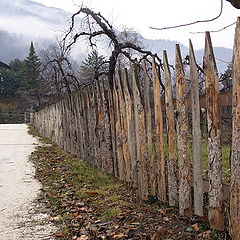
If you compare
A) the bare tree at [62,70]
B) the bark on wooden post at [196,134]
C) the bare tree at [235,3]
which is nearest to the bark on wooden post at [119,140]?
the bark on wooden post at [196,134]

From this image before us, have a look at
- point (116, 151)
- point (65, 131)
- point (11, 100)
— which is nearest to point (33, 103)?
point (11, 100)

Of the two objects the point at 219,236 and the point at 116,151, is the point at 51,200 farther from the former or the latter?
the point at 219,236

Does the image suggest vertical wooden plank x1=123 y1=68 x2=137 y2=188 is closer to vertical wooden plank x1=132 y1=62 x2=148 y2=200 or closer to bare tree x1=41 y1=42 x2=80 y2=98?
vertical wooden plank x1=132 y1=62 x2=148 y2=200

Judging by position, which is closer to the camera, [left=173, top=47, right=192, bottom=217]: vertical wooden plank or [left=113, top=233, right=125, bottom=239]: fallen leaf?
[left=113, top=233, right=125, bottom=239]: fallen leaf

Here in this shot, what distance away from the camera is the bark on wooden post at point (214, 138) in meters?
2.68

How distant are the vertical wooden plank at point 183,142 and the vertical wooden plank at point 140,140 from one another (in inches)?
32.4

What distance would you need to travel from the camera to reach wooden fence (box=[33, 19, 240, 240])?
8.81ft

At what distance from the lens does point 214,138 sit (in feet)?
8.92

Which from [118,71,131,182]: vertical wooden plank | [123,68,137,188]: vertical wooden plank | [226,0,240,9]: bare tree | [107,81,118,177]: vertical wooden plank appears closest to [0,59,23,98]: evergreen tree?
[107,81,118,177]: vertical wooden plank

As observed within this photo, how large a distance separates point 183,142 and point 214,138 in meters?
0.49

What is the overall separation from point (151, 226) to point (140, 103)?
61.7 inches

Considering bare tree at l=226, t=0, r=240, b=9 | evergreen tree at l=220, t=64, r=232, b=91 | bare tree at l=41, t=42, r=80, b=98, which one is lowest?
evergreen tree at l=220, t=64, r=232, b=91

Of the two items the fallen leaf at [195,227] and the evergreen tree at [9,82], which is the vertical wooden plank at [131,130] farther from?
the evergreen tree at [9,82]

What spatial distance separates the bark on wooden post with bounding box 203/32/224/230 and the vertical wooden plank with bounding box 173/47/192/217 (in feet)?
1.33
